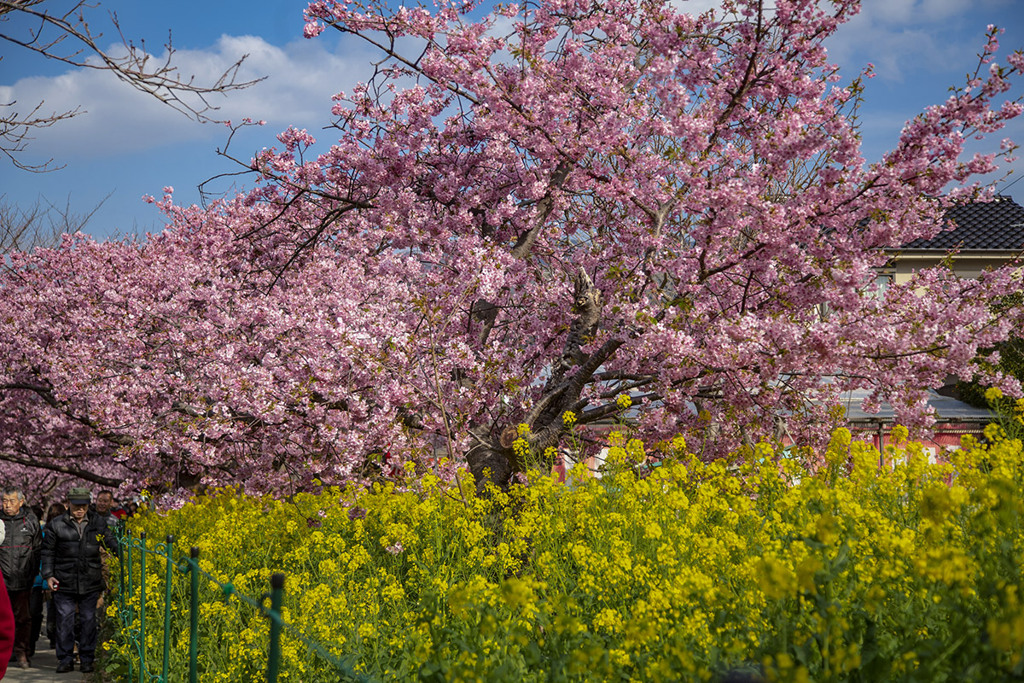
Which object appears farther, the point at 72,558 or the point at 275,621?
the point at 72,558

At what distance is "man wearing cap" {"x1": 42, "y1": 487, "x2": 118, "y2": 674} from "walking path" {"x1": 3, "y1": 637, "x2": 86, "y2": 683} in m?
0.13

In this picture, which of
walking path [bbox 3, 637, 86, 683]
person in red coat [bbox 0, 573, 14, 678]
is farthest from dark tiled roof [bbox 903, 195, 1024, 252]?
person in red coat [bbox 0, 573, 14, 678]

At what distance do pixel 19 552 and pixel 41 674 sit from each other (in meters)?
1.35

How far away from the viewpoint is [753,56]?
21.3ft

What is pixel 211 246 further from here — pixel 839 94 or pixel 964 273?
pixel 964 273

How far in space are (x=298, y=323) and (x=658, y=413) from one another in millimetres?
5339

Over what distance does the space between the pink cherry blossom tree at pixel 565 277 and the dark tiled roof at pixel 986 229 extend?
64.7 feet

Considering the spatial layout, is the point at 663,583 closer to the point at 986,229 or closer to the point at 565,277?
the point at 565,277

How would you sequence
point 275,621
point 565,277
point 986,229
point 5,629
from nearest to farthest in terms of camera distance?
point 275,621 < point 5,629 < point 565,277 < point 986,229

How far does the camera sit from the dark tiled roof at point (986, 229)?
1046 inches

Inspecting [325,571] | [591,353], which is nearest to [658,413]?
[591,353]

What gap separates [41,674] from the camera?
952 cm

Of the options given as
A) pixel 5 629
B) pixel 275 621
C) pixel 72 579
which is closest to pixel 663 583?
pixel 275 621

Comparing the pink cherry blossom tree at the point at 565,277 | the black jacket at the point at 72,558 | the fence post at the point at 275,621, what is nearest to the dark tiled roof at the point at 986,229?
the pink cherry blossom tree at the point at 565,277
